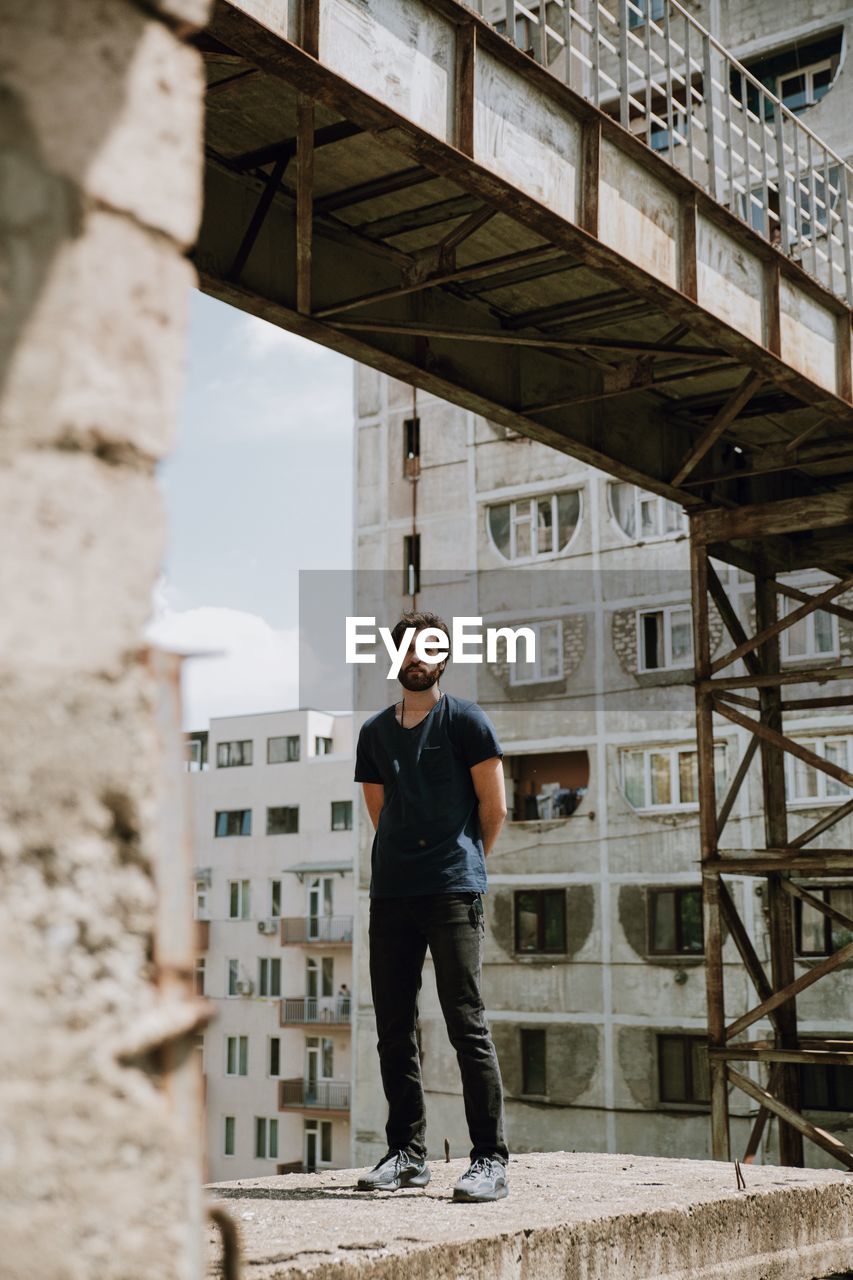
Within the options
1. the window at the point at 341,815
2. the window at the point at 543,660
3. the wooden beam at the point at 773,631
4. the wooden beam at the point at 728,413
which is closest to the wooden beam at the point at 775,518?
the wooden beam at the point at 773,631

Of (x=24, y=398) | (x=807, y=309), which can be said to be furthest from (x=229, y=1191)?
(x=807, y=309)

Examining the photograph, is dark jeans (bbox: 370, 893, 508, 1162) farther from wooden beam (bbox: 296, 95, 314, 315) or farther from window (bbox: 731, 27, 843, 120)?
window (bbox: 731, 27, 843, 120)

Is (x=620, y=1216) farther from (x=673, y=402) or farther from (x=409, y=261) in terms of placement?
(x=673, y=402)

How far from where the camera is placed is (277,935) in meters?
53.4

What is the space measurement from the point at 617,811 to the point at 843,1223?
2431cm

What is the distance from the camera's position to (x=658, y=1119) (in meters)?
29.1

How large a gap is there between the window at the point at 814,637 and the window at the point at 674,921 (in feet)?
16.9

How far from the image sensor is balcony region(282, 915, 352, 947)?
1950 inches

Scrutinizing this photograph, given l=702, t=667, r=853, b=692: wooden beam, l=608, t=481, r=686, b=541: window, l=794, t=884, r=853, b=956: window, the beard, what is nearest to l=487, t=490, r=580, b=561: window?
l=608, t=481, r=686, b=541: window

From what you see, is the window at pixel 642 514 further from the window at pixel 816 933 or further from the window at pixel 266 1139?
the window at pixel 266 1139

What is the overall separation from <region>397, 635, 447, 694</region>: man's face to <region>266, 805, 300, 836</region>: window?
50.7 metres

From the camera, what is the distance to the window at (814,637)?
28.6m

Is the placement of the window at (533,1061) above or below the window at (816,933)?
below

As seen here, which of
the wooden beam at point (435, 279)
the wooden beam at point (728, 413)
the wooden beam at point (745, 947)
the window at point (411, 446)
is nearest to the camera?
the wooden beam at point (435, 279)
